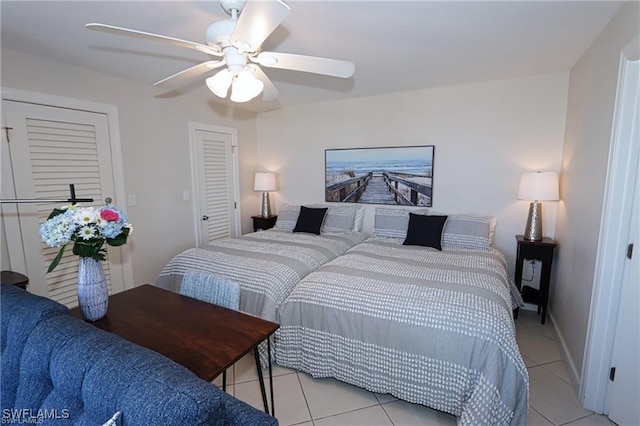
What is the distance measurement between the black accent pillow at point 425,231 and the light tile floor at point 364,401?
1.17m

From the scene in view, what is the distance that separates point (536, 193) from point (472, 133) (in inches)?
37.1

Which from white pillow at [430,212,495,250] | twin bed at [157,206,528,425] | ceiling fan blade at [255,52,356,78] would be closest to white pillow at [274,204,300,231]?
twin bed at [157,206,528,425]

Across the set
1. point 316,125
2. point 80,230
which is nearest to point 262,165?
point 316,125

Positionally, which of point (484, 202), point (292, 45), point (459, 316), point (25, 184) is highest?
point (292, 45)

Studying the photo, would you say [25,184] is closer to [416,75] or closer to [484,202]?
[416,75]

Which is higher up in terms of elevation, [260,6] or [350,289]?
[260,6]

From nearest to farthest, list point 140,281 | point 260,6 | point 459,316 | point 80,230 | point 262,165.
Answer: point 260,6 → point 80,230 → point 459,316 → point 140,281 → point 262,165

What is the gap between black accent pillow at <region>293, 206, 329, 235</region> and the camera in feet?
12.0

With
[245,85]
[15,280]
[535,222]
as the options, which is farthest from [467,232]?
[15,280]

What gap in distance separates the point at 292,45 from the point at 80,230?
179 cm

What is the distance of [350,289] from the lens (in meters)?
2.01

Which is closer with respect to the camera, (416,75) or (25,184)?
(25,184)

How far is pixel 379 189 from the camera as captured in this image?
380cm

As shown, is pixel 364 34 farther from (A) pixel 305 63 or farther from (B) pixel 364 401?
(B) pixel 364 401
